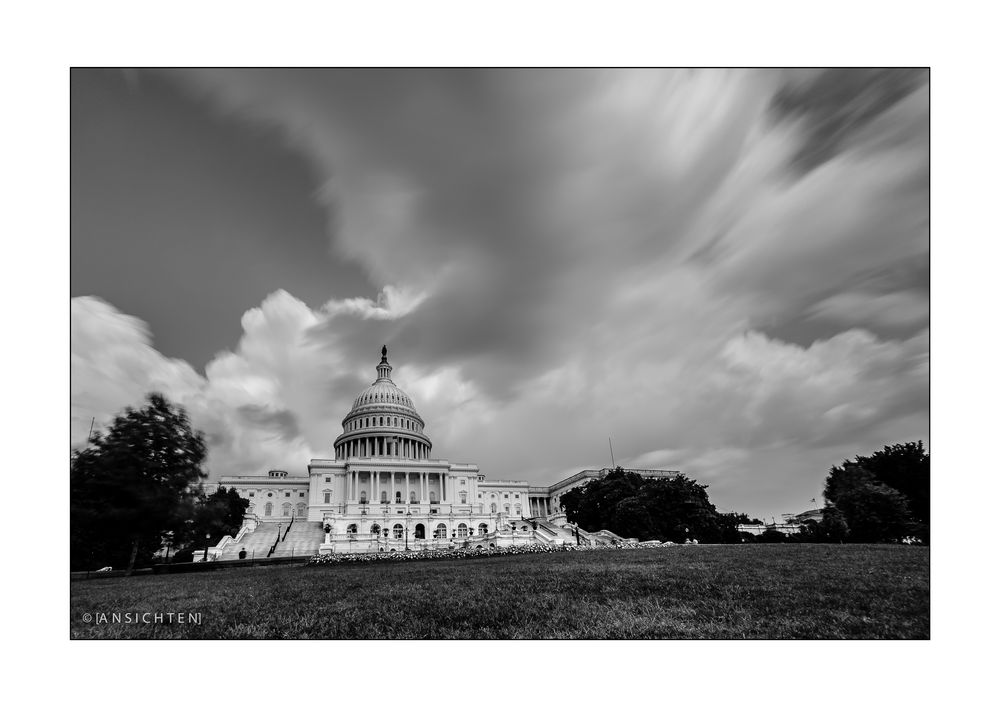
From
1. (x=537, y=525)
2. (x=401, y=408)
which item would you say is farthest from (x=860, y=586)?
(x=401, y=408)

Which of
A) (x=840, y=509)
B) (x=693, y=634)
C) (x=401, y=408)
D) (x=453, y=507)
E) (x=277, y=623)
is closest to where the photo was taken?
(x=693, y=634)

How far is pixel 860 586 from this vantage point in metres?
9.03

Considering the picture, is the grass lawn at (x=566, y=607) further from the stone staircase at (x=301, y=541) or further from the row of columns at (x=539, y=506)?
the row of columns at (x=539, y=506)

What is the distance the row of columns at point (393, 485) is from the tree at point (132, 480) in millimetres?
74190

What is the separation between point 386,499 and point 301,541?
30.6 m

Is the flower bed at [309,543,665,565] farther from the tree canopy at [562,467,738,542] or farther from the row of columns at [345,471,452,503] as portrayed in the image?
the row of columns at [345,471,452,503]

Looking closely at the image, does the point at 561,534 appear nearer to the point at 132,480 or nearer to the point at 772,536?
the point at 772,536

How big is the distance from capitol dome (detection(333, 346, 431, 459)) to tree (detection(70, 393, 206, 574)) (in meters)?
82.5

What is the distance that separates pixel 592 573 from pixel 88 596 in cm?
986

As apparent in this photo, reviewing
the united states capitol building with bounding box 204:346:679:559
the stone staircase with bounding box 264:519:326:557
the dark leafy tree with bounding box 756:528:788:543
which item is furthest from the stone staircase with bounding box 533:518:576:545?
the stone staircase with bounding box 264:519:326:557

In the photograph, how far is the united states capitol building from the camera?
52594 millimetres

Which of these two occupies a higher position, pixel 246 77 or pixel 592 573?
pixel 246 77
